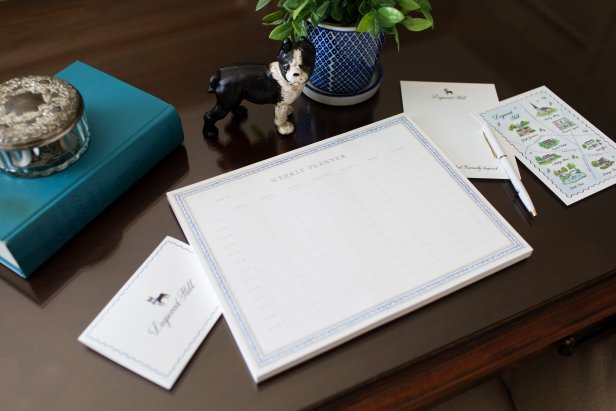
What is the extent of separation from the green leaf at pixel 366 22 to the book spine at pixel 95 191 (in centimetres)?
24

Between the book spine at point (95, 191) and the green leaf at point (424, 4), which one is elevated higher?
the green leaf at point (424, 4)

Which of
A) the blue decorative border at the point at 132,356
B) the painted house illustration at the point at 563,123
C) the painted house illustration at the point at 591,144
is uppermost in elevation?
the blue decorative border at the point at 132,356

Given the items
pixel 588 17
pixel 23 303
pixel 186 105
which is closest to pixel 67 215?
pixel 23 303

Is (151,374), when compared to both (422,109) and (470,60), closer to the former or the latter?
(422,109)

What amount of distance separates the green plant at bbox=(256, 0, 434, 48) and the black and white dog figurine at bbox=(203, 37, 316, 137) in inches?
1.0

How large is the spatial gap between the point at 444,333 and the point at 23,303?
421 millimetres

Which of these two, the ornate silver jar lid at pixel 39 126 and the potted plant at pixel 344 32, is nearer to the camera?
the ornate silver jar lid at pixel 39 126

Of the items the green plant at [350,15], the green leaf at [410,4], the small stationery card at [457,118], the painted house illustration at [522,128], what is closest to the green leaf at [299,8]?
the green plant at [350,15]

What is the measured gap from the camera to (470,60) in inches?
32.9

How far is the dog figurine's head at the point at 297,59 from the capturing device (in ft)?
2.04

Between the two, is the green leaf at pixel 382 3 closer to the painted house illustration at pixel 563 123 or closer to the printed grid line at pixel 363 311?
the printed grid line at pixel 363 311

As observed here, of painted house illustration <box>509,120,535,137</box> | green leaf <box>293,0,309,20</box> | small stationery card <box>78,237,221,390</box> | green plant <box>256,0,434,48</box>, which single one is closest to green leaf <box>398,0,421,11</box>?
green plant <box>256,0,434,48</box>

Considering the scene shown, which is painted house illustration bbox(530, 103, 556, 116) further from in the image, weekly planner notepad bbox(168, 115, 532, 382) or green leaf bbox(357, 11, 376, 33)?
green leaf bbox(357, 11, 376, 33)

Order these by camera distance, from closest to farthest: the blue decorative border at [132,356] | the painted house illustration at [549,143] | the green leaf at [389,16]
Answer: the blue decorative border at [132,356] < the green leaf at [389,16] < the painted house illustration at [549,143]
